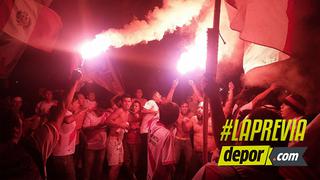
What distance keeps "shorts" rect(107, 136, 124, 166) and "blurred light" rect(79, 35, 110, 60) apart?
2.48 metres

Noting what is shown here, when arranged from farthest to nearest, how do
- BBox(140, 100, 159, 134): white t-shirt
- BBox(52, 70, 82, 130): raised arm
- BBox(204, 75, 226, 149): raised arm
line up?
BBox(140, 100, 159, 134): white t-shirt < BBox(52, 70, 82, 130): raised arm < BBox(204, 75, 226, 149): raised arm

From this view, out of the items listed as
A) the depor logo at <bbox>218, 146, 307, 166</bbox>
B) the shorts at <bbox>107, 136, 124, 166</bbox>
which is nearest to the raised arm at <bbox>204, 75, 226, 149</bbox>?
the depor logo at <bbox>218, 146, 307, 166</bbox>

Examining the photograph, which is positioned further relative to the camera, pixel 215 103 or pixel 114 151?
pixel 114 151

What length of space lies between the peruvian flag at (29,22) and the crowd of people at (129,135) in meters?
1.34

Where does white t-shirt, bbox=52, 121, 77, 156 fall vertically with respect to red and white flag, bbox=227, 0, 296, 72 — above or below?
below

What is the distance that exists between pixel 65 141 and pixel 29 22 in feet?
7.86

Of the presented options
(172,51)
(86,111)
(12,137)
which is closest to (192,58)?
(12,137)

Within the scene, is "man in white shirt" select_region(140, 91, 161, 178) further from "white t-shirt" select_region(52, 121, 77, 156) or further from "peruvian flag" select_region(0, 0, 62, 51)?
"peruvian flag" select_region(0, 0, 62, 51)

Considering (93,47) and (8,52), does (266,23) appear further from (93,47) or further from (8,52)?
(8,52)

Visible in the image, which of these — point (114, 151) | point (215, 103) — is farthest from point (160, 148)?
point (114, 151)

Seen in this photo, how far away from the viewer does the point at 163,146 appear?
452cm

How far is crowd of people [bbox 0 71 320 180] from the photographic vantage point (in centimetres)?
275

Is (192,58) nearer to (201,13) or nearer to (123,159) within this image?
(201,13)

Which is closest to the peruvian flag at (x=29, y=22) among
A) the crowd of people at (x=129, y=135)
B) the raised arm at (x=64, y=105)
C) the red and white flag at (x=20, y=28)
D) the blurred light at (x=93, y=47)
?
the red and white flag at (x=20, y=28)
